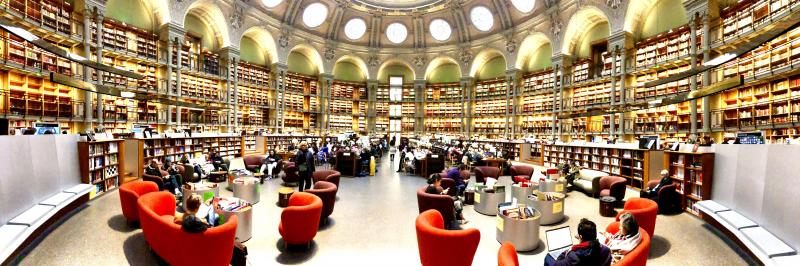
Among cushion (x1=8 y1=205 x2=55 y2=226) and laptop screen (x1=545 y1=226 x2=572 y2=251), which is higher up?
laptop screen (x1=545 y1=226 x2=572 y2=251)

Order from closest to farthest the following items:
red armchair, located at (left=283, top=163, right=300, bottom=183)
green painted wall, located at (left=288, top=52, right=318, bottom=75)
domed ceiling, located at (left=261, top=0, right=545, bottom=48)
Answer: red armchair, located at (left=283, top=163, right=300, bottom=183) → domed ceiling, located at (left=261, top=0, right=545, bottom=48) → green painted wall, located at (left=288, top=52, right=318, bottom=75)

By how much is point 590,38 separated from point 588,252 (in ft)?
62.4

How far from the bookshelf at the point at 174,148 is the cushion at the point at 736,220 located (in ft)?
35.3

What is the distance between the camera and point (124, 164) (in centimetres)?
838

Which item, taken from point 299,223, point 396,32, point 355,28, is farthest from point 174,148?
point 396,32

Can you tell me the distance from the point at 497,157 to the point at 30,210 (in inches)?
473

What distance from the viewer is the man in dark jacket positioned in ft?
8.84

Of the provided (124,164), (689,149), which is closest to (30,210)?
(124,164)

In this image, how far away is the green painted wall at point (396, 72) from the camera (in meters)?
28.3

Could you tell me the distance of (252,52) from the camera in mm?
21750

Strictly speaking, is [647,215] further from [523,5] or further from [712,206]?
[523,5]

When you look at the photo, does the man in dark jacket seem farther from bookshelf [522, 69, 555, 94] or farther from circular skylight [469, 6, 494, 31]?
circular skylight [469, 6, 494, 31]

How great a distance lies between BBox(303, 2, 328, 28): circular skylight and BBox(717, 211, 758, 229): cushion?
23122 mm

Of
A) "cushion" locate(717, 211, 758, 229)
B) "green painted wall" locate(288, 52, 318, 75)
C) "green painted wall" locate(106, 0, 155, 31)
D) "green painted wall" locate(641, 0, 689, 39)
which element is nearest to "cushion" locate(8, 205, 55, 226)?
"cushion" locate(717, 211, 758, 229)
